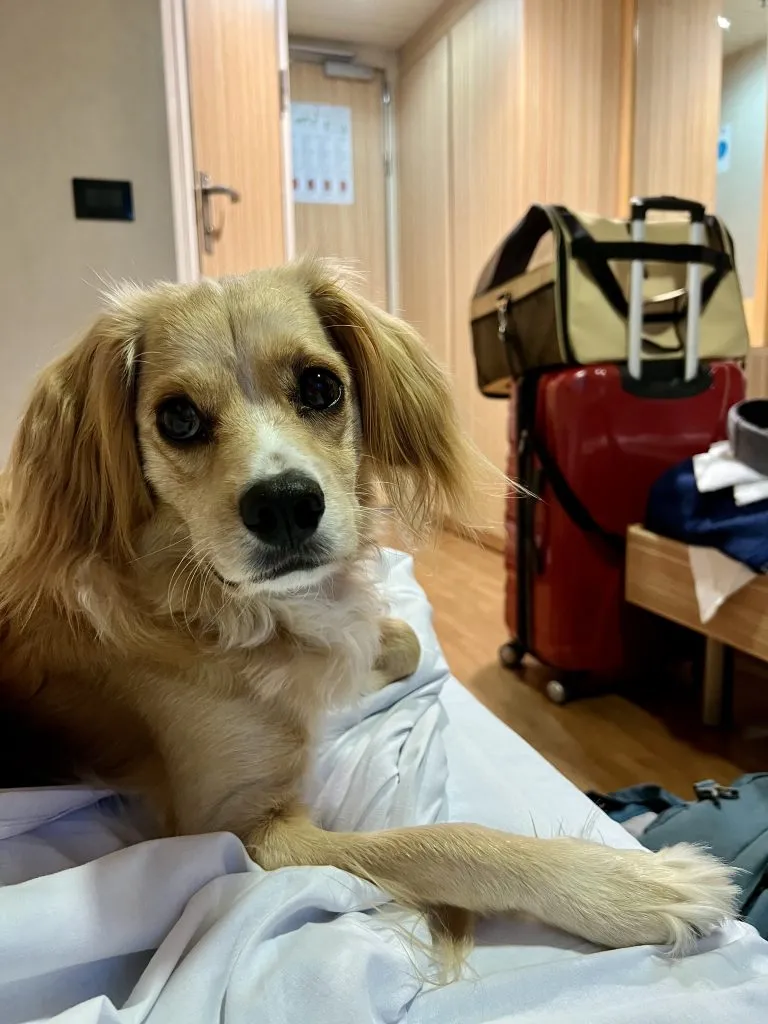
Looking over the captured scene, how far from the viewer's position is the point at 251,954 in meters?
0.60

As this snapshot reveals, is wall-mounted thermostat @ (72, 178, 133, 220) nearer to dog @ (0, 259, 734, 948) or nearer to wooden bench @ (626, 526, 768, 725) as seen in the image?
dog @ (0, 259, 734, 948)

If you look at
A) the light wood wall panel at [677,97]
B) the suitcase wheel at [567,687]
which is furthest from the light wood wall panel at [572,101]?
the suitcase wheel at [567,687]

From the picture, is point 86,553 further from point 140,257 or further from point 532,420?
point 140,257

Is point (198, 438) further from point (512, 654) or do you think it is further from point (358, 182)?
point (358, 182)

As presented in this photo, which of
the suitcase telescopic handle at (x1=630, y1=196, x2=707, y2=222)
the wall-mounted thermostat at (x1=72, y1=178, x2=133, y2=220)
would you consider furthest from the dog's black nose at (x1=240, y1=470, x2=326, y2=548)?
the wall-mounted thermostat at (x1=72, y1=178, x2=133, y2=220)

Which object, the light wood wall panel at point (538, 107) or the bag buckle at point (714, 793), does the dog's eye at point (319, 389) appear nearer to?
the bag buckle at point (714, 793)

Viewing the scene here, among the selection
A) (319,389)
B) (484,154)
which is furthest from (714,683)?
(484,154)

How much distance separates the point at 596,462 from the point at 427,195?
9.77 ft

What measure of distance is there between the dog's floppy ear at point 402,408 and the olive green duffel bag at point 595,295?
0.87 m

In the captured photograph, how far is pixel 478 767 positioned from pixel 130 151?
2.18 m

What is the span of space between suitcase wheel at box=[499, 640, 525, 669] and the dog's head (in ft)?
4.44

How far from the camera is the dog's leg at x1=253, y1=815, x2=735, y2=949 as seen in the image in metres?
0.65

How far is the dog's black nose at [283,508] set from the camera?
71cm

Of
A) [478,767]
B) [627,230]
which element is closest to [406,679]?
[478,767]
